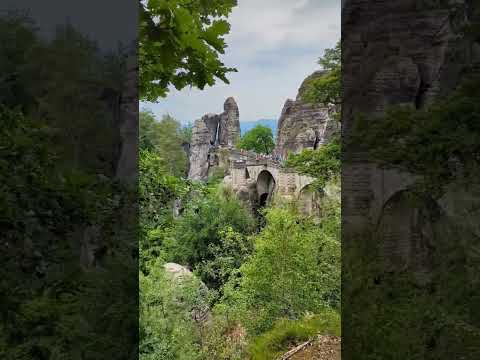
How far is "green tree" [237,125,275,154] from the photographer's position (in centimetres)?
1614

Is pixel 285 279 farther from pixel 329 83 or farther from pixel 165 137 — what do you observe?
pixel 165 137

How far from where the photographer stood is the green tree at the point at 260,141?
16141 mm

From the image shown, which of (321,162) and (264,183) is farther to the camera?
(264,183)

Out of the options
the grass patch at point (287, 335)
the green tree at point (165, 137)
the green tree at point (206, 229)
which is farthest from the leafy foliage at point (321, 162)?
the grass patch at point (287, 335)

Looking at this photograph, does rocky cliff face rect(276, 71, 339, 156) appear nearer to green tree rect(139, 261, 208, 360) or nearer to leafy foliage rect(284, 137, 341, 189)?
leafy foliage rect(284, 137, 341, 189)

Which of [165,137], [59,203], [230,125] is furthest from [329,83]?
[230,125]

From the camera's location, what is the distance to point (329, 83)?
5531mm

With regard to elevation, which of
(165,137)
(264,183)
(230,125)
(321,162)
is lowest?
(264,183)

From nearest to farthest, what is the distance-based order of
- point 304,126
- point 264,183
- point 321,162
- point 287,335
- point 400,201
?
point 400,201 < point 287,335 < point 321,162 < point 304,126 < point 264,183

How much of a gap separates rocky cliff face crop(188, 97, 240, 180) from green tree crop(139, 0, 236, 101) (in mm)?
A: 12156

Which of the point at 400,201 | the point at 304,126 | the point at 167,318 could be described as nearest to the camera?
the point at 400,201

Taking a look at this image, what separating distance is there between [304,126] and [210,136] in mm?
9184

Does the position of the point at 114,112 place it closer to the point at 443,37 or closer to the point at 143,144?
the point at 443,37

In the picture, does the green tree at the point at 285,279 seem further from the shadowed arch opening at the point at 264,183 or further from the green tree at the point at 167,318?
the shadowed arch opening at the point at 264,183
